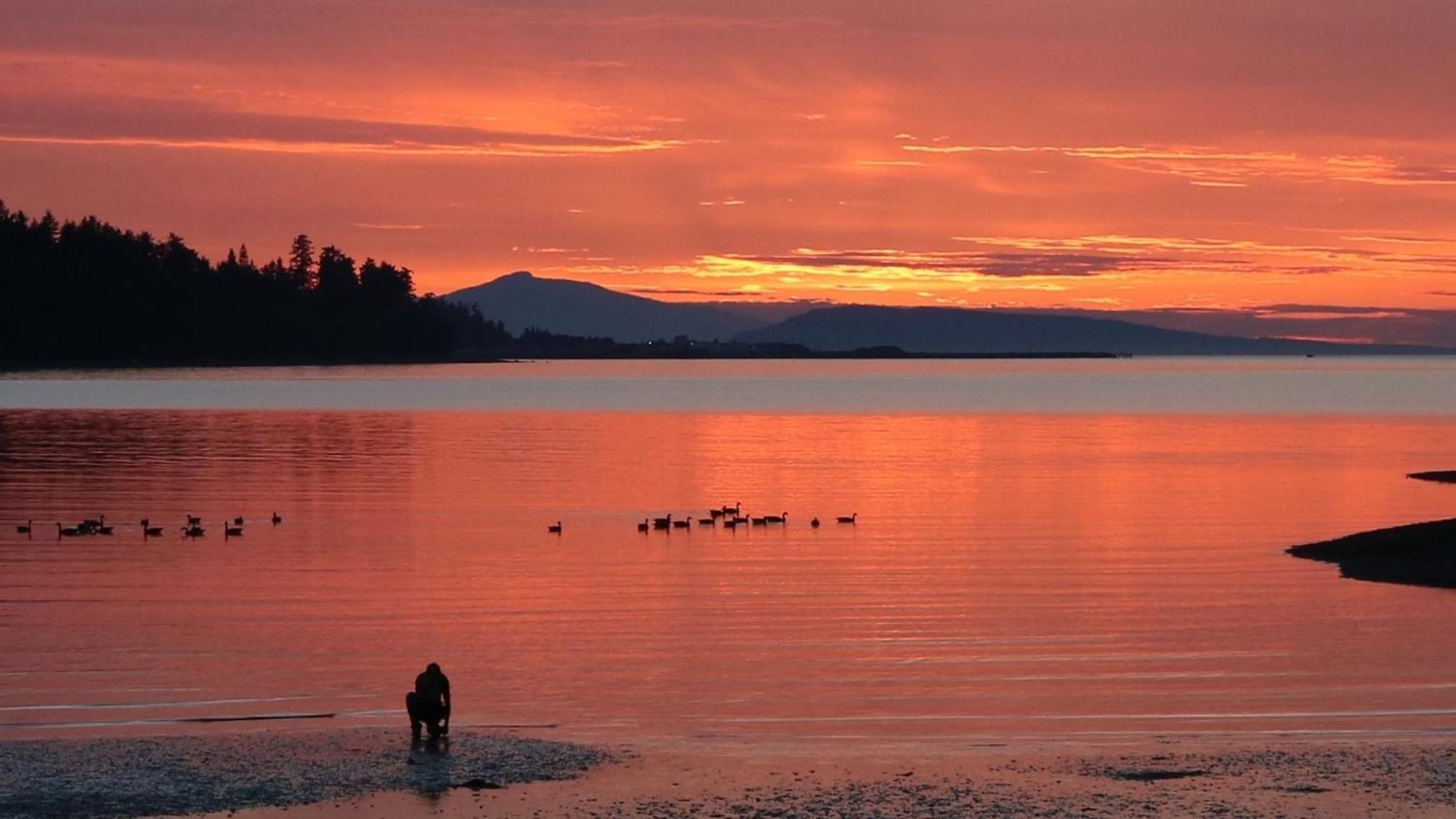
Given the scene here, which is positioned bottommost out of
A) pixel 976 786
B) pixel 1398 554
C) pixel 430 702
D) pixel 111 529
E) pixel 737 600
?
pixel 976 786

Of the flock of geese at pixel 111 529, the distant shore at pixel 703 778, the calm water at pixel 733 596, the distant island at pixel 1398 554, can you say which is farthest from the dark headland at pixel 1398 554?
the flock of geese at pixel 111 529

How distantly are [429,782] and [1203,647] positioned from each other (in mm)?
16625

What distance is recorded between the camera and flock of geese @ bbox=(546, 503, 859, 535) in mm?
53938

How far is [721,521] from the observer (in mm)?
56406

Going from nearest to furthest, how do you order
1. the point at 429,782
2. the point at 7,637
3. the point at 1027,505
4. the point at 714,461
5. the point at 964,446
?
the point at 429,782
the point at 7,637
the point at 1027,505
the point at 714,461
the point at 964,446

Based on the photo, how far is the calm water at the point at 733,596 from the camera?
2667 centimetres

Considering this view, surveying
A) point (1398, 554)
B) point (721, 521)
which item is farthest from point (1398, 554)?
point (721, 521)

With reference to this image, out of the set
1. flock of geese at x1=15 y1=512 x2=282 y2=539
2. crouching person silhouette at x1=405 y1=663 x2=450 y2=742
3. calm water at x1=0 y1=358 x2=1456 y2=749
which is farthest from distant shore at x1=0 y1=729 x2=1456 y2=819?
flock of geese at x1=15 y1=512 x2=282 y2=539

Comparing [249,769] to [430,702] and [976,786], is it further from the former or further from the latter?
[976,786]

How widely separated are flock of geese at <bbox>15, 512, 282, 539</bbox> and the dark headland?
3027 centimetres

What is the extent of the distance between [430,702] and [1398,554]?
28.9 metres

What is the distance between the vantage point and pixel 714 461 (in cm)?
8619

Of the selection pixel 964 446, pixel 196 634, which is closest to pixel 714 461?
pixel 964 446

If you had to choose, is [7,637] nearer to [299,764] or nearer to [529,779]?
[299,764]
